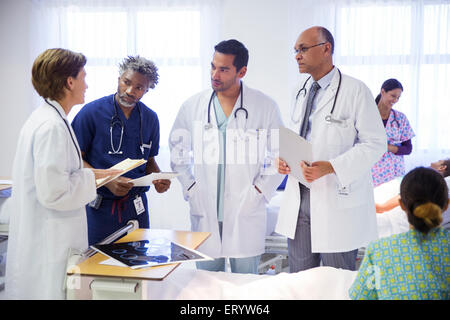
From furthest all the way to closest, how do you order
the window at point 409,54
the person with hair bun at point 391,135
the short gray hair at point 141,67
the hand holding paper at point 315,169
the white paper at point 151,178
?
the window at point 409,54, the person with hair bun at point 391,135, the short gray hair at point 141,67, the hand holding paper at point 315,169, the white paper at point 151,178

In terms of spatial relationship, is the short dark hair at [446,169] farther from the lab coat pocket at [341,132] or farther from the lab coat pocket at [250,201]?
the lab coat pocket at [250,201]

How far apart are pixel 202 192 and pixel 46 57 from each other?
1.07 metres

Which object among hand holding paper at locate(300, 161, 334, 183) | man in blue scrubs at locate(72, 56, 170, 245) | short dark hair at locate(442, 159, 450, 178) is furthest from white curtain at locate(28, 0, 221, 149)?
hand holding paper at locate(300, 161, 334, 183)

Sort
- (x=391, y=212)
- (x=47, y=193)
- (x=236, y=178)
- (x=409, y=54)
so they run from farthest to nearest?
1. (x=409, y=54)
2. (x=391, y=212)
3. (x=236, y=178)
4. (x=47, y=193)

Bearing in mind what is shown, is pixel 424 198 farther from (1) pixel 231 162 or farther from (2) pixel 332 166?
(1) pixel 231 162

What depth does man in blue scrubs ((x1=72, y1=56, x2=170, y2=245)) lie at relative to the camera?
6.84 feet

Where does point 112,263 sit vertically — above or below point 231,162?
below

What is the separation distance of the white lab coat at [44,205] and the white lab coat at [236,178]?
2.77 ft

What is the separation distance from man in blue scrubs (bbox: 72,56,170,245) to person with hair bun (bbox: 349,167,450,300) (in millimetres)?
1279

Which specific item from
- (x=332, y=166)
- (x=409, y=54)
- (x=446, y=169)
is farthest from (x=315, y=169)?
(x=409, y=54)

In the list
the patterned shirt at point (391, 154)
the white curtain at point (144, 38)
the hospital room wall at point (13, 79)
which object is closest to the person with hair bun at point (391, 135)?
the patterned shirt at point (391, 154)

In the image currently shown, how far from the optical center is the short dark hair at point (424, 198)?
3.80ft

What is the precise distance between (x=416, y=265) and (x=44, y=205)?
45.4 inches

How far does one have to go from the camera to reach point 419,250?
116cm
